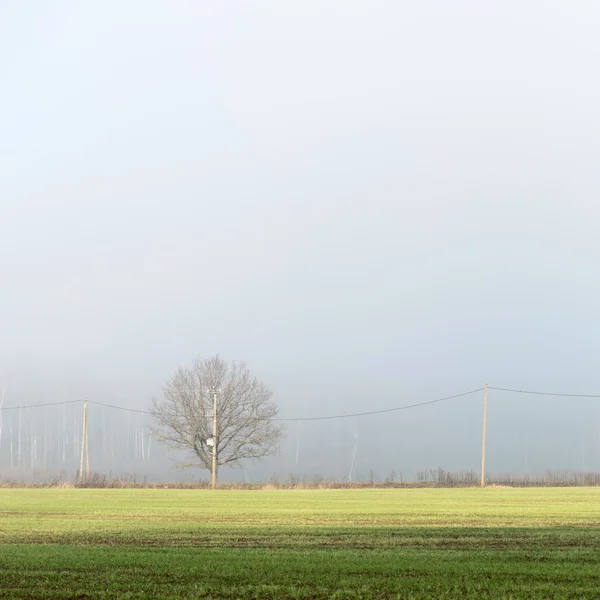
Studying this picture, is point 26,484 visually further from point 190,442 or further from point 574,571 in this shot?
point 574,571

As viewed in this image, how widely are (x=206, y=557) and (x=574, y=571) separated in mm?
6188

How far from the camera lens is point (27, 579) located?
11.7 metres

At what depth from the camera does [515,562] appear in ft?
44.7

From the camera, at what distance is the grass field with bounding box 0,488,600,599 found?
10.8 meters

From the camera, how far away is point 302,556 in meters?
14.4

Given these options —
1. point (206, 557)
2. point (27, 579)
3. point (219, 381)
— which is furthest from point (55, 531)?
point (219, 381)

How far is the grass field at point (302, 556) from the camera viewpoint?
35.6 ft

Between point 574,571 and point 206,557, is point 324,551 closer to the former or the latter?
point 206,557

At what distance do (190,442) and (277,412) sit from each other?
8.70 meters

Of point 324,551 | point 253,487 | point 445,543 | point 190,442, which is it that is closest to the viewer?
point 324,551

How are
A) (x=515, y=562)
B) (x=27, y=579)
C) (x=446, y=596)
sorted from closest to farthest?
(x=446, y=596) → (x=27, y=579) → (x=515, y=562)

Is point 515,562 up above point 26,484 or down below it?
above

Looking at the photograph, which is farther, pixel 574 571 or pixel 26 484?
pixel 26 484

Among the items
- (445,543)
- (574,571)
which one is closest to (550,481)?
(445,543)
